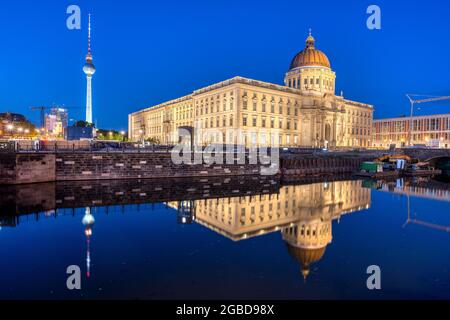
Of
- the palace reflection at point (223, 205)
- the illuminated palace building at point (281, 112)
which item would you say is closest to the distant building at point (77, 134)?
the illuminated palace building at point (281, 112)

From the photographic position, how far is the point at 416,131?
117875 millimetres

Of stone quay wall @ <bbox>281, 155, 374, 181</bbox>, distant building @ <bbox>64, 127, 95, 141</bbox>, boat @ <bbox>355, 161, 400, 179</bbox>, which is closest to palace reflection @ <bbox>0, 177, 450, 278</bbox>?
stone quay wall @ <bbox>281, 155, 374, 181</bbox>

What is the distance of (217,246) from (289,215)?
784 centimetres

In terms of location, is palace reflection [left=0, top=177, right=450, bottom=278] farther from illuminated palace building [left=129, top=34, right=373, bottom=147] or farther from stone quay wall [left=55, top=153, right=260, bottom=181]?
illuminated palace building [left=129, top=34, right=373, bottom=147]

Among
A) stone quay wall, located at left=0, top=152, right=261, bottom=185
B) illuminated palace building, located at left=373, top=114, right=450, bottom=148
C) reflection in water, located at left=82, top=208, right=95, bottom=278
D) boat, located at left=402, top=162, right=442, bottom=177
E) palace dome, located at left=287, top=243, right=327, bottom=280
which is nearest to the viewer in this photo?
reflection in water, located at left=82, top=208, right=95, bottom=278

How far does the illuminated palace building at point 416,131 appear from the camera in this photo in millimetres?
107688

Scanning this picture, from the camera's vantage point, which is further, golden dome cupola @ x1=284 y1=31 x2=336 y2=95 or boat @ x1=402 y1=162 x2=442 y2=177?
golden dome cupola @ x1=284 y1=31 x2=336 y2=95

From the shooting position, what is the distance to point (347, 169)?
5403cm

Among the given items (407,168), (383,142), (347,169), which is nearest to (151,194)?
(347,169)

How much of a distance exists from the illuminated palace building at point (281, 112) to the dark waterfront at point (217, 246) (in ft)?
137

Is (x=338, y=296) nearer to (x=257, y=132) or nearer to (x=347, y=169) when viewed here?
(x=347, y=169)

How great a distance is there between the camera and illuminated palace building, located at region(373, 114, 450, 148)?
108 meters

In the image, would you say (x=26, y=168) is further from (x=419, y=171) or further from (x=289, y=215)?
(x=419, y=171)

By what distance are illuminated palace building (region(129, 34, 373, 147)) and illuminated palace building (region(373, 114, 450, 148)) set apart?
84.0 ft
